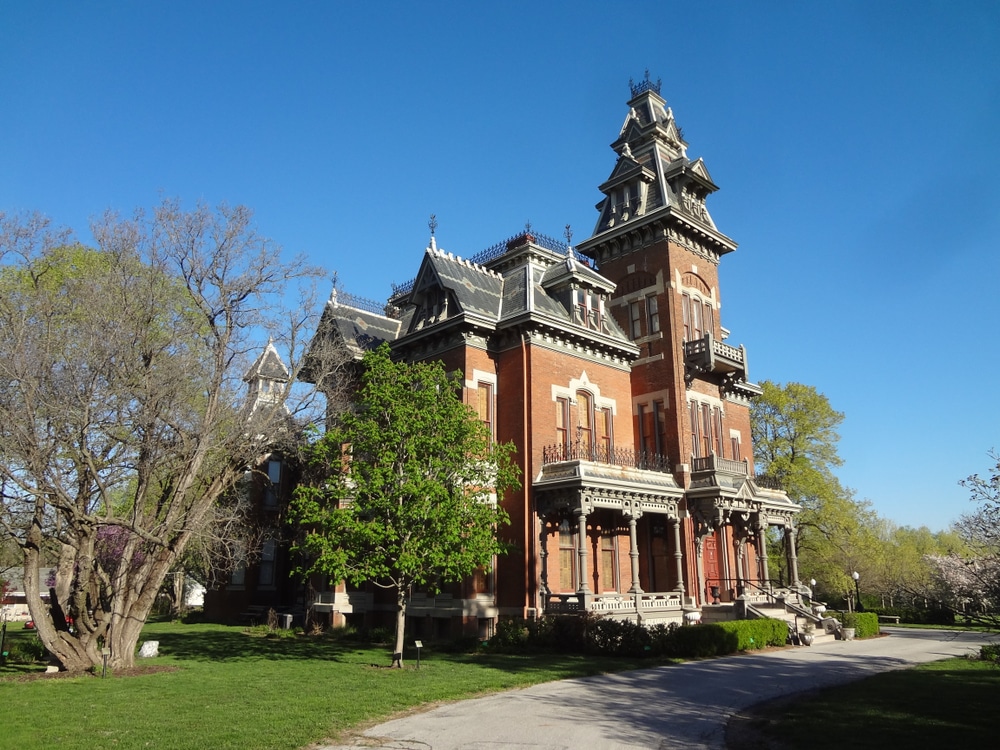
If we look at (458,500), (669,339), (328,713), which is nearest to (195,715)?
(328,713)

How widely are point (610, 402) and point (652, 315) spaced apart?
439cm

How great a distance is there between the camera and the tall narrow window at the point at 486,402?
85.1ft

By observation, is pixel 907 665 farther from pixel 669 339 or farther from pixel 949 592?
pixel 669 339

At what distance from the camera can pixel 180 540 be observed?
709 inches

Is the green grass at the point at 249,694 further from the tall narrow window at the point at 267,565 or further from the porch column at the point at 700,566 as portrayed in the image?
the tall narrow window at the point at 267,565

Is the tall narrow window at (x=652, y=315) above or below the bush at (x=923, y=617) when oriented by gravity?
above

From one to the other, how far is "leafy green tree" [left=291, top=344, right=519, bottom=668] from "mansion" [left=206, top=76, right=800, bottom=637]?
Result: 450 cm

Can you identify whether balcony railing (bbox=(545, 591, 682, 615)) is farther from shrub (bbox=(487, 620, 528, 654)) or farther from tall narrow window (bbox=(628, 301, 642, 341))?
tall narrow window (bbox=(628, 301, 642, 341))

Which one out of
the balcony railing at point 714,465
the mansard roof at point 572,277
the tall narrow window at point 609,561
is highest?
the mansard roof at point 572,277

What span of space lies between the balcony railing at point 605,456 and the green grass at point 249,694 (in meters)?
7.57

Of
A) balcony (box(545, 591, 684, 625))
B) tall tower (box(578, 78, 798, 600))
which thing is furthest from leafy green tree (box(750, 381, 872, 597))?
balcony (box(545, 591, 684, 625))

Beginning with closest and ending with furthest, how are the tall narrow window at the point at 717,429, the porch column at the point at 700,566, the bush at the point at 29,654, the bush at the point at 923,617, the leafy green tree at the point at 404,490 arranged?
the leafy green tree at the point at 404,490 → the bush at the point at 29,654 → the porch column at the point at 700,566 → the tall narrow window at the point at 717,429 → the bush at the point at 923,617

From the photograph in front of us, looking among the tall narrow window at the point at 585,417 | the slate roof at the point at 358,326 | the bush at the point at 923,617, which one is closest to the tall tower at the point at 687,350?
the tall narrow window at the point at 585,417

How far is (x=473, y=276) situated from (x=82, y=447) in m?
15.8
